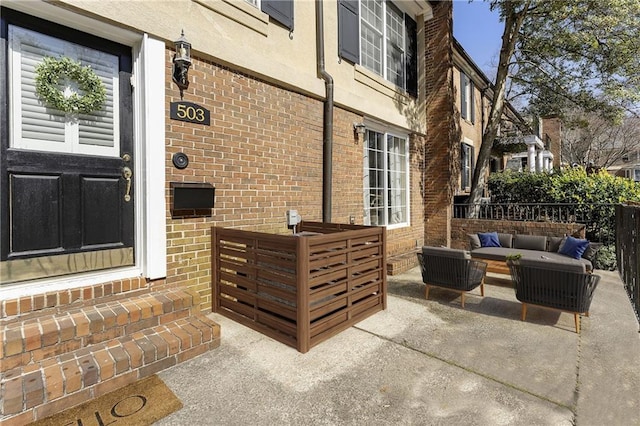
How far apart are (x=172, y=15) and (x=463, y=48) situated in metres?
11.0

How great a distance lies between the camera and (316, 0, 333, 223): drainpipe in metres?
5.48

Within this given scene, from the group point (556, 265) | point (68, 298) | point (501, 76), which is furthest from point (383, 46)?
point (68, 298)

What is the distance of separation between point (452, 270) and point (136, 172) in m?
4.23

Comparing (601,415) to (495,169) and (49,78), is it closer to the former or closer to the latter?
(49,78)

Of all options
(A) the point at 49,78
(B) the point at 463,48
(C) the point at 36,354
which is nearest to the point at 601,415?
(C) the point at 36,354

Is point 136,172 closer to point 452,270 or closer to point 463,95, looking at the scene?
point 452,270

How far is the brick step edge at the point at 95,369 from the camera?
2.11m

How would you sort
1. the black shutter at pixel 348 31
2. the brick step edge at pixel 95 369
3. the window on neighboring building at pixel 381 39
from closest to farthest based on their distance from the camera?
1. the brick step edge at pixel 95 369
2. the black shutter at pixel 348 31
3. the window on neighboring building at pixel 381 39

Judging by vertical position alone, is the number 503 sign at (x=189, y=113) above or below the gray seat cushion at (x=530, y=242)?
above

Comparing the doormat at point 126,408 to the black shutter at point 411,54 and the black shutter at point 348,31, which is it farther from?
the black shutter at point 411,54

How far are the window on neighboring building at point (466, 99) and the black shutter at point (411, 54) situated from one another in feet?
14.5

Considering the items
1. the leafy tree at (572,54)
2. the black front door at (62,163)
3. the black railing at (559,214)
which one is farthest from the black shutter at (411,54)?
the black front door at (62,163)

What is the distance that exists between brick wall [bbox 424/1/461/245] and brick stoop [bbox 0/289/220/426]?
724 cm

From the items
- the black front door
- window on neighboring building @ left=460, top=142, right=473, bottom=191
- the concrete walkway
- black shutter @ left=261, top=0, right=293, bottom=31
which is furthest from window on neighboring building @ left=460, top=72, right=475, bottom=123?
the black front door
